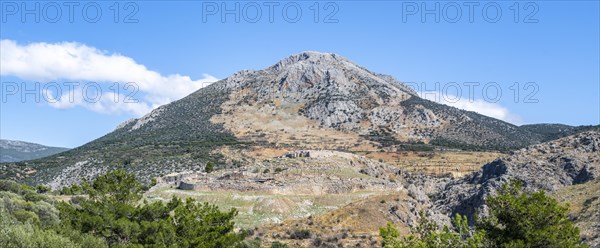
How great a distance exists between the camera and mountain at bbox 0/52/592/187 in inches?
5089

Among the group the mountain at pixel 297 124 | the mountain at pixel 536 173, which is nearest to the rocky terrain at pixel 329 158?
the mountain at pixel 536 173

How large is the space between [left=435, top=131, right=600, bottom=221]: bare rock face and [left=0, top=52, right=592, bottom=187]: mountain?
51386mm

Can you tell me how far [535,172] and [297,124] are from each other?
10151cm

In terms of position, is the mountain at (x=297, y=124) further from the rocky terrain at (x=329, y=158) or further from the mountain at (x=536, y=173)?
the mountain at (x=536, y=173)

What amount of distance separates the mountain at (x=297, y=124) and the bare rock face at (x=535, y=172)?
51.4 m

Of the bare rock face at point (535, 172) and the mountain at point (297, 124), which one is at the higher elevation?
the mountain at point (297, 124)

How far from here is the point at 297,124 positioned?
167 meters

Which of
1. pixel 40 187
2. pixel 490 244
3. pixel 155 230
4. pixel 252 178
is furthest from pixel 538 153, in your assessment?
pixel 40 187

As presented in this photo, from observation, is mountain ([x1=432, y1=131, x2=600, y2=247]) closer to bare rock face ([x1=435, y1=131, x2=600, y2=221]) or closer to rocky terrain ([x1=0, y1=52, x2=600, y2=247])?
bare rock face ([x1=435, y1=131, x2=600, y2=221])

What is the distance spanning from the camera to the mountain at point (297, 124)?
129 meters

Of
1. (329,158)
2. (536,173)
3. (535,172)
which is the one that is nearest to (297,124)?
(329,158)

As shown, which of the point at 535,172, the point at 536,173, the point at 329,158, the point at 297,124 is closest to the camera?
the point at 536,173

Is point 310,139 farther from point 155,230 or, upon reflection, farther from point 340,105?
point 155,230

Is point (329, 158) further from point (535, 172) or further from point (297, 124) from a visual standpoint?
point (297, 124)
